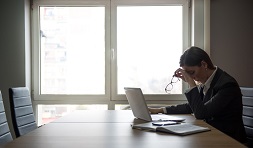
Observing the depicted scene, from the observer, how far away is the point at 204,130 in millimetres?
1705

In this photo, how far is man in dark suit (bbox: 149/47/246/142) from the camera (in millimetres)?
2059

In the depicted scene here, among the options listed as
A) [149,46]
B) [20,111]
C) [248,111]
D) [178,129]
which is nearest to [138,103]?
[178,129]

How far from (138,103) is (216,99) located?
555mm

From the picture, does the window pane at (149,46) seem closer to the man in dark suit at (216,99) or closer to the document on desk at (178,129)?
the man in dark suit at (216,99)

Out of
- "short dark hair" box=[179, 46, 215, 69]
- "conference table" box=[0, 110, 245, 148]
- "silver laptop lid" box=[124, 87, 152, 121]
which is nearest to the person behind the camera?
"conference table" box=[0, 110, 245, 148]

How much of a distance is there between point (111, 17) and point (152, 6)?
21.5 inches

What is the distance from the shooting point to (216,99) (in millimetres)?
2076

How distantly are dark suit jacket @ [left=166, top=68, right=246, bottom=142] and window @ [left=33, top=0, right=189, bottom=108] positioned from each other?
160 cm

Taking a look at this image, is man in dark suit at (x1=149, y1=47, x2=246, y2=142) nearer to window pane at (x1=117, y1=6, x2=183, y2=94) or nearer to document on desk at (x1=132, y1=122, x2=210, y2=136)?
document on desk at (x1=132, y1=122, x2=210, y2=136)

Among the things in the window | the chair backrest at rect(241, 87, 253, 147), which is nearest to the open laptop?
the chair backrest at rect(241, 87, 253, 147)

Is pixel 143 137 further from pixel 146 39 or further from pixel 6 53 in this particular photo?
pixel 6 53

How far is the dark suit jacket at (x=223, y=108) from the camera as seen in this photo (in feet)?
6.75

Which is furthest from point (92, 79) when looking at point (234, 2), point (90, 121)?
point (234, 2)

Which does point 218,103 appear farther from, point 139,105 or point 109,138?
point 109,138
